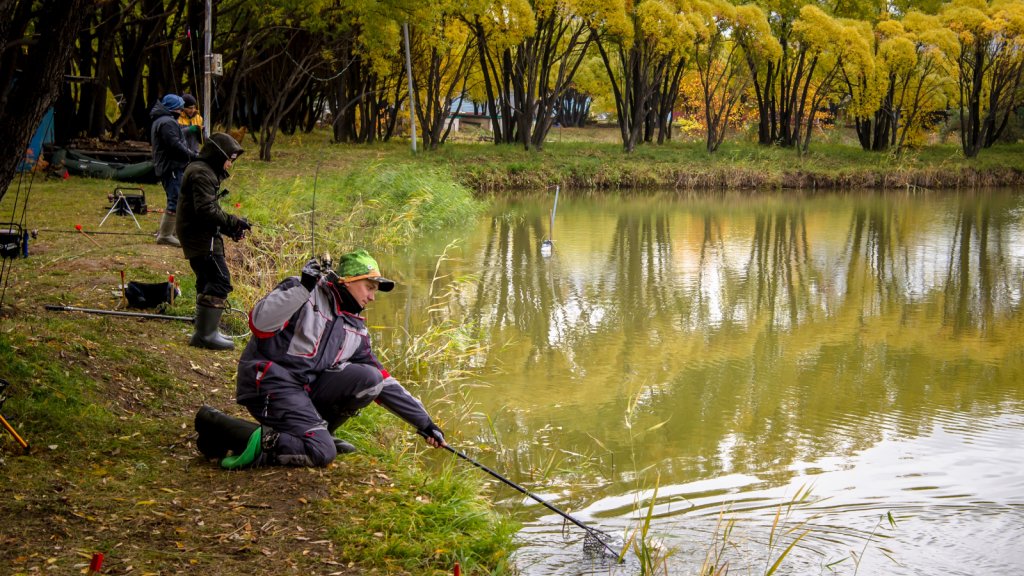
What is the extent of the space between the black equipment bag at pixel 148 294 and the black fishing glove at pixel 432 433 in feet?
11.8

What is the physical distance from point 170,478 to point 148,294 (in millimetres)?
3341

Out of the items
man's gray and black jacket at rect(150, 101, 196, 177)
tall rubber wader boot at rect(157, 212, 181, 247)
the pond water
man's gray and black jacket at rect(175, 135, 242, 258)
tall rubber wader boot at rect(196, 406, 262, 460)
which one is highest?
man's gray and black jacket at rect(150, 101, 196, 177)

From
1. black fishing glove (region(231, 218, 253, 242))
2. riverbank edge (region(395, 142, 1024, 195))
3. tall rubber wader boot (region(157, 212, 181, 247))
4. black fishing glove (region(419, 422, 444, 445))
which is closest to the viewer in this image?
black fishing glove (region(419, 422, 444, 445))

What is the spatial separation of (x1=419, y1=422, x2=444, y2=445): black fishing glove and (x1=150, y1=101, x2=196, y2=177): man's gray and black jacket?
5834mm

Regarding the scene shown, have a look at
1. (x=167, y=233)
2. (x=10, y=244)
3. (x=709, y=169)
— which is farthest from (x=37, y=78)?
(x=709, y=169)

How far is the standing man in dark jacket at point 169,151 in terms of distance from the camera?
970 cm

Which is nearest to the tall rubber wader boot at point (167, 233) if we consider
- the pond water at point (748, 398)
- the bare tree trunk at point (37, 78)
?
the pond water at point (748, 398)

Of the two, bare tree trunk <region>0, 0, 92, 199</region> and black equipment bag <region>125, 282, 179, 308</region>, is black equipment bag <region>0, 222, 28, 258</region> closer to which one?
black equipment bag <region>125, 282, 179, 308</region>

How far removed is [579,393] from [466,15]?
22107mm

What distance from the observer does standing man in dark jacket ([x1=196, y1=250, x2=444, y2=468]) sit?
15.4 feet

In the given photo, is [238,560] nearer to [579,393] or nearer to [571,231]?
[579,393]

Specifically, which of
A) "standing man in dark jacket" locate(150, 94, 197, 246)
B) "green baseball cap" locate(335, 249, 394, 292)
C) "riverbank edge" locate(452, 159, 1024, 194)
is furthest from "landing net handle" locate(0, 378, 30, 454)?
"riverbank edge" locate(452, 159, 1024, 194)

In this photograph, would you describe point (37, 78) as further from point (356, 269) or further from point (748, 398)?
point (748, 398)

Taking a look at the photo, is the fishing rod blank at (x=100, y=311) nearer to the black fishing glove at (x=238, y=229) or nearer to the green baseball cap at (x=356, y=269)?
the black fishing glove at (x=238, y=229)
